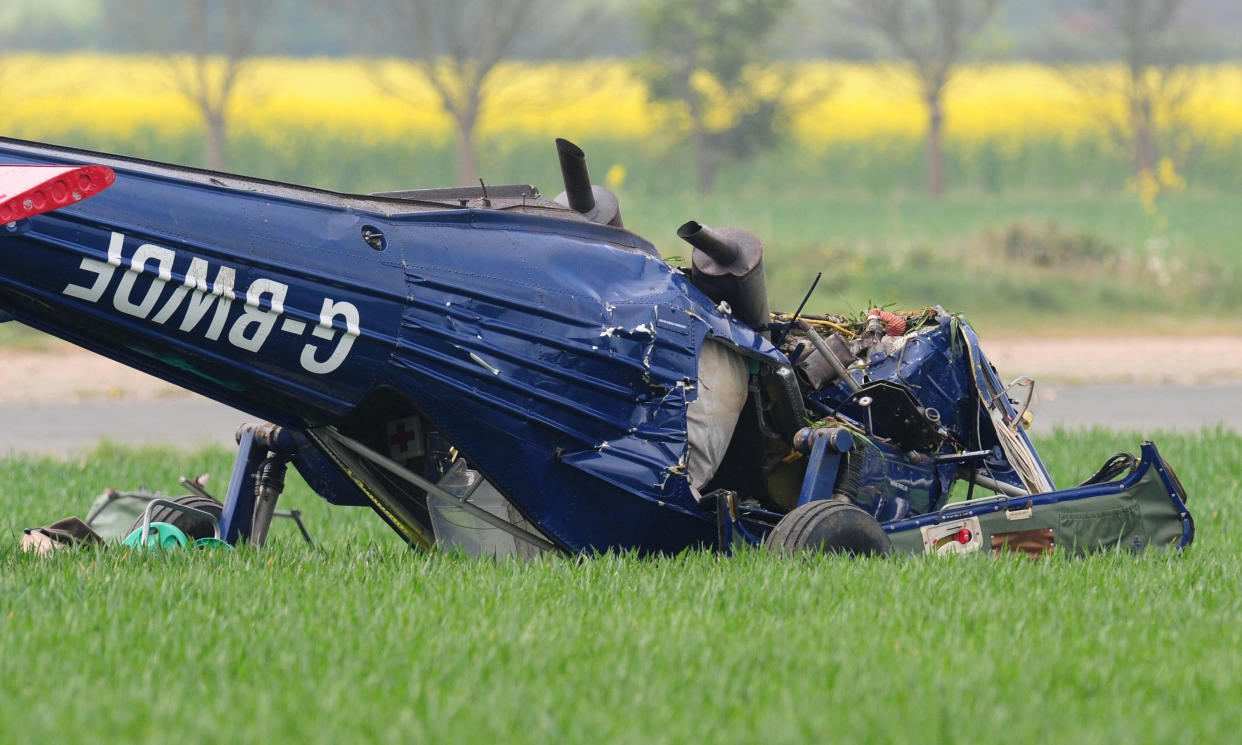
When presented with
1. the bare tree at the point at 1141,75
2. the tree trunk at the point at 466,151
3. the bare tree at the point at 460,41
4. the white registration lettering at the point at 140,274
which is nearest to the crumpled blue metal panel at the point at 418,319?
the white registration lettering at the point at 140,274

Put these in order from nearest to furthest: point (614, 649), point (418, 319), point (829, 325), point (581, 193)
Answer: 1. point (614, 649)
2. point (418, 319)
3. point (581, 193)
4. point (829, 325)

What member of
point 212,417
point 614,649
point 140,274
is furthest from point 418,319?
point 212,417

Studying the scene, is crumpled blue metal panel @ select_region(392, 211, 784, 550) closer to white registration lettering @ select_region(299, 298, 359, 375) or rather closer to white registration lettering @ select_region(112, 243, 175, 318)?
white registration lettering @ select_region(299, 298, 359, 375)

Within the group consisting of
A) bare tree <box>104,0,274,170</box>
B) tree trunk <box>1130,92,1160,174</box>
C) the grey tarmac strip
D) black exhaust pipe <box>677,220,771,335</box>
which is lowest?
the grey tarmac strip

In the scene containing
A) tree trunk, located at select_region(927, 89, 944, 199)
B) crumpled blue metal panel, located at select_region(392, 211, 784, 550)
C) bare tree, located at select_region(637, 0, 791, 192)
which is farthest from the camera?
tree trunk, located at select_region(927, 89, 944, 199)

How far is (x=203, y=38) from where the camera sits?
41656mm

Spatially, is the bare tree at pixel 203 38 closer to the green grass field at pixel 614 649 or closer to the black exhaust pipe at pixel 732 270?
the black exhaust pipe at pixel 732 270

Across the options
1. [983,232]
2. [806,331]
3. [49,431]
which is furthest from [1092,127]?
[806,331]

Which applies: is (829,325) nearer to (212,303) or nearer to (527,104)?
(212,303)

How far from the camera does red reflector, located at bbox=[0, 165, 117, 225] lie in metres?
6.09

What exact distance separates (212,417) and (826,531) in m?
11.6

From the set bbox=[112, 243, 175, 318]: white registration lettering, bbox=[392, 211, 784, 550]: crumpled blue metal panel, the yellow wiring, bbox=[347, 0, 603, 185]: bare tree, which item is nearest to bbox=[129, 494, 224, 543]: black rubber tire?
bbox=[392, 211, 784, 550]: crumpled blue metal panel

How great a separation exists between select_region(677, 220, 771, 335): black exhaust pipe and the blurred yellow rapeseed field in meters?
34.8

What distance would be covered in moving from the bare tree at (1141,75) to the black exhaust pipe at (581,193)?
42074 millimetres
